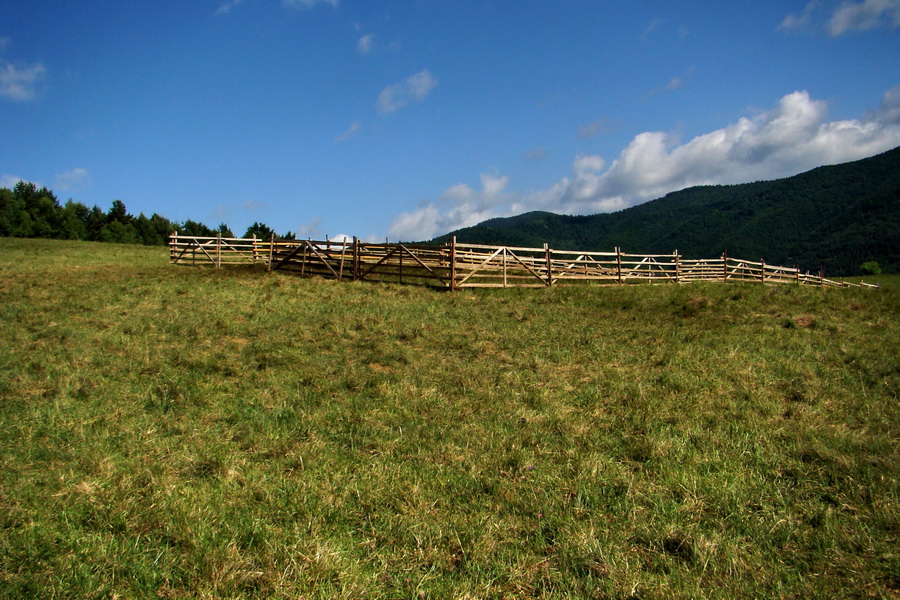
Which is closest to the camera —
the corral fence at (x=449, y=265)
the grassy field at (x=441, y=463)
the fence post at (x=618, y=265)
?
the grassy field at (x=441, y=463)

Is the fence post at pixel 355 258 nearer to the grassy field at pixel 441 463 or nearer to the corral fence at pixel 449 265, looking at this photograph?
the corral fence at pixel 449 265

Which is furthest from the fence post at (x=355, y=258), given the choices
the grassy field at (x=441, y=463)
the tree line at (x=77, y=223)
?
the tree line at (x=77, y=223)

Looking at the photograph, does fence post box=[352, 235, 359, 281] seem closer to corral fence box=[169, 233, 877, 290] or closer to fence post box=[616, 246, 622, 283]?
corral fence box=[169, 233, 877, 290]

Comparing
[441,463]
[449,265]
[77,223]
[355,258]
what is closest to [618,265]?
[449,265]

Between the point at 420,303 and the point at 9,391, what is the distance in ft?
35.4

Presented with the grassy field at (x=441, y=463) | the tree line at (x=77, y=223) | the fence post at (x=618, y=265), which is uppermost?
the tree line at (x=77, y=223)

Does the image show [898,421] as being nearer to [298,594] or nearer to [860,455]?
[860,455]

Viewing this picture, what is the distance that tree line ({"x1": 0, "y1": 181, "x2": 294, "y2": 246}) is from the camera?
2665 inches

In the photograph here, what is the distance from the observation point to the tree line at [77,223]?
222 ft

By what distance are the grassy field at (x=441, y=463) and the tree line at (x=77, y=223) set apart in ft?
201

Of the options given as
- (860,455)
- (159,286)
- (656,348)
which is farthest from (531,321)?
(159,286)

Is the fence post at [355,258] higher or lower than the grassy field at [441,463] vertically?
higher

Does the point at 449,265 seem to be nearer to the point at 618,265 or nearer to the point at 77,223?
the point at 618,265

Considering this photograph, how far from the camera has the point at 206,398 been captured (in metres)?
7.05
